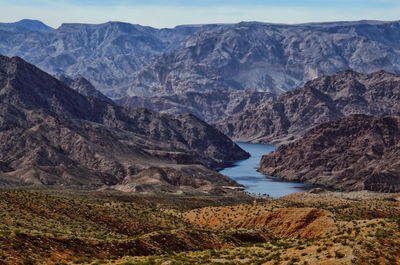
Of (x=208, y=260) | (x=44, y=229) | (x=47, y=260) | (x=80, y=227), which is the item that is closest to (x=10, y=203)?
(x=80, y=227)

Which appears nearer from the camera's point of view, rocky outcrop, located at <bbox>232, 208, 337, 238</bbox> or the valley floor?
the valley floor

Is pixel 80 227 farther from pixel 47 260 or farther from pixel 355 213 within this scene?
pixel 355 213

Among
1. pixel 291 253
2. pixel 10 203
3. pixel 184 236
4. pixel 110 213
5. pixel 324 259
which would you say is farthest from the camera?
pixel 110 213

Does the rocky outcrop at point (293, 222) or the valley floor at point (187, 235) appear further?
the rocky outcrop at point (293, 222)

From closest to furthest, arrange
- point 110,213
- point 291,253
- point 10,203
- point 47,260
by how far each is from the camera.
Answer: point 291,253, point 47,260, point 10,203, point 110,213

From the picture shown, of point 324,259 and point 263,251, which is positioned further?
point 263,251

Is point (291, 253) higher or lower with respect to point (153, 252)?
higher

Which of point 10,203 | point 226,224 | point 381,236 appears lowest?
point 226,224
